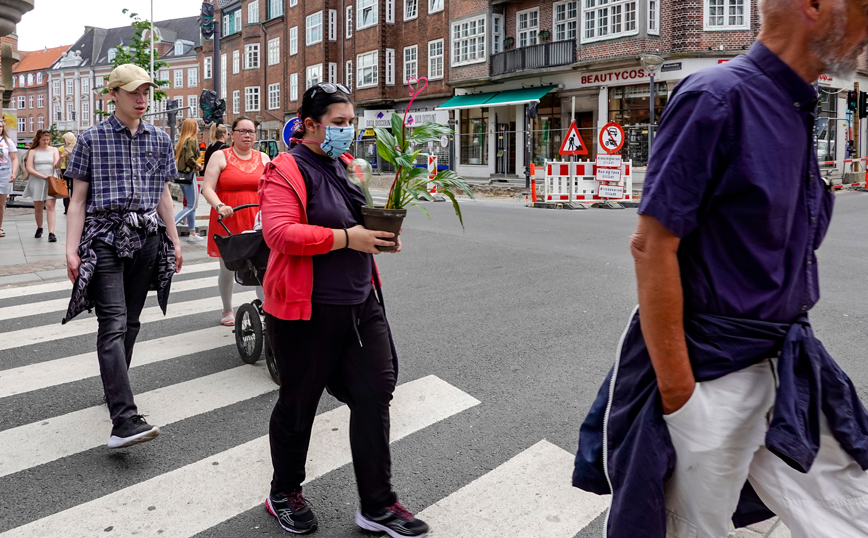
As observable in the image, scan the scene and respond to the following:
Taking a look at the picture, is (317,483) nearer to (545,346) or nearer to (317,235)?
(317,235)

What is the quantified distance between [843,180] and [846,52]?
2799cm

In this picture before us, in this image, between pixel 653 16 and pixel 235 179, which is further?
pixel 653 16

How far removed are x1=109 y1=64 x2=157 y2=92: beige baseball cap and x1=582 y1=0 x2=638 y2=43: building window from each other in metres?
25.5

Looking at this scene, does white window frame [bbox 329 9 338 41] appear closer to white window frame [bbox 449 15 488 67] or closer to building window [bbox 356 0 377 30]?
building window [bbox 356 0 377 30]

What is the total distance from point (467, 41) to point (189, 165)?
26.8 m

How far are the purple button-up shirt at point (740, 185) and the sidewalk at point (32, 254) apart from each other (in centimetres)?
906

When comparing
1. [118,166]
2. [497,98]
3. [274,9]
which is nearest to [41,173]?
[118,166]

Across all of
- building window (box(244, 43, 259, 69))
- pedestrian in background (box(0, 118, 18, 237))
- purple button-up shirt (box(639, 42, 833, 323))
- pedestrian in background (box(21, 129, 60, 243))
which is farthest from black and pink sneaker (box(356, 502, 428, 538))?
building window (box(244, 43, 259, 69))

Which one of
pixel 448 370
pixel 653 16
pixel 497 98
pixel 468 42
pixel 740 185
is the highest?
pixel 468 42

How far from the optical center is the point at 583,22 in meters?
29.1

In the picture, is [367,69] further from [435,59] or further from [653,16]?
[653,16]

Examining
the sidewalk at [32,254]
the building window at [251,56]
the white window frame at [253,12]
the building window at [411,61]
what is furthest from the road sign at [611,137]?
the white window frame at [253,12]

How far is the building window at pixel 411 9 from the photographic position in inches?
1590

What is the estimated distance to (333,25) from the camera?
153ft
